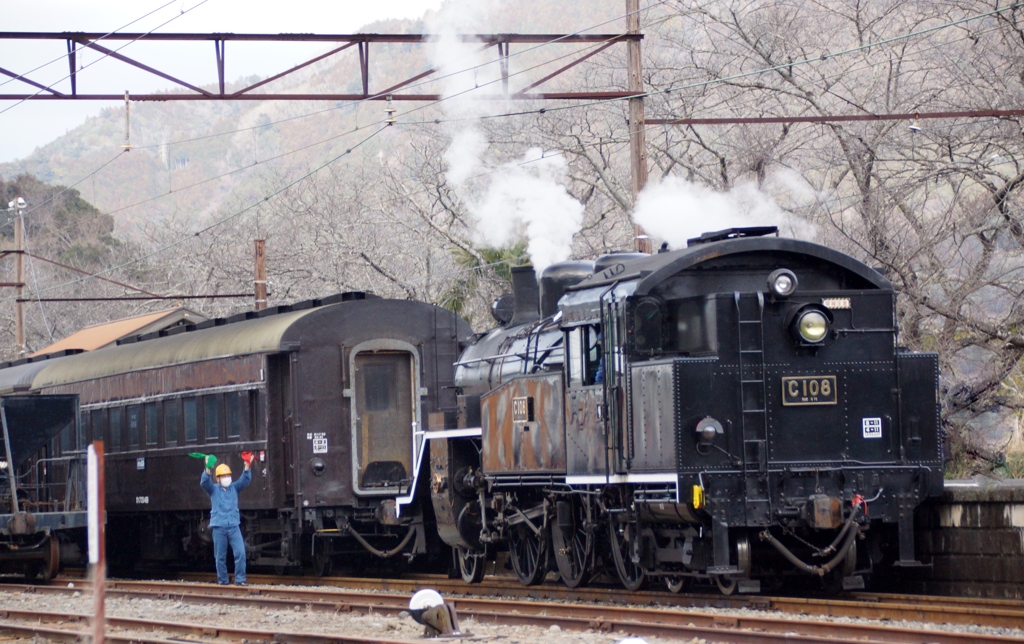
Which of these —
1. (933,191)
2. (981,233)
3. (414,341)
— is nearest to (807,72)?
(933,191)

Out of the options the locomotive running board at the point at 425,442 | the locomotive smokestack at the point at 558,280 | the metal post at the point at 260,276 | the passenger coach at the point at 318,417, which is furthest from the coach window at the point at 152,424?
the locomotive smokestack at the point at 558,280

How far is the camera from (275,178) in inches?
1767

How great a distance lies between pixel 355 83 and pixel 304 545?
18067cm

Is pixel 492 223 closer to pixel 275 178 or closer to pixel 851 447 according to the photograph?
pixel 851 447

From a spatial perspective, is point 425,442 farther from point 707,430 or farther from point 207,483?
point 707,430

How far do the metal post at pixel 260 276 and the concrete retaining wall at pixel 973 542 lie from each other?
16202mm

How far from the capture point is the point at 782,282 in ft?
33.4

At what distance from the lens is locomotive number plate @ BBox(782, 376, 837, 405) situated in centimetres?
1023

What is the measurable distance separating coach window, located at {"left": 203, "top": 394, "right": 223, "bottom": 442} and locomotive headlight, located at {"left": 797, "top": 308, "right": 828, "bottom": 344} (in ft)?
30.2

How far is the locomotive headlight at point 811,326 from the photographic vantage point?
10.2 meters

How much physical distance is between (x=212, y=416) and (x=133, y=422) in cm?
283

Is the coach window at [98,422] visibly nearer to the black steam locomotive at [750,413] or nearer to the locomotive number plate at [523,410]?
the locomotive number plate at [523,410]

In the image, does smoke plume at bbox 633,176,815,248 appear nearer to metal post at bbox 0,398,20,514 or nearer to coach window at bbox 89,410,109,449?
metal post at bbox 0,398,20,514

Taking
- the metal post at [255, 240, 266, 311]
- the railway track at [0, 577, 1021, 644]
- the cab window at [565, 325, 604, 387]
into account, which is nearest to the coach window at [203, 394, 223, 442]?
the railway track at [0, 577, 1021, 644]
